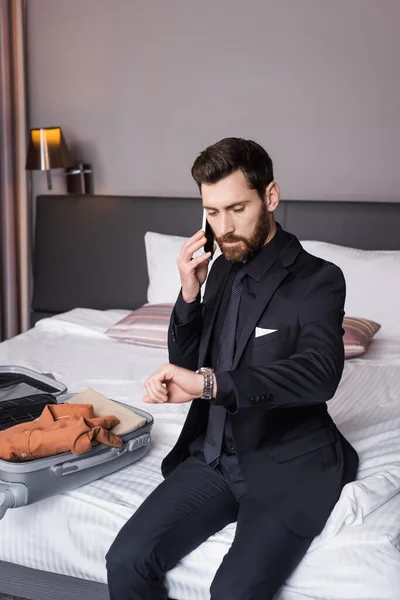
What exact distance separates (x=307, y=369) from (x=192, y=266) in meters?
0.46

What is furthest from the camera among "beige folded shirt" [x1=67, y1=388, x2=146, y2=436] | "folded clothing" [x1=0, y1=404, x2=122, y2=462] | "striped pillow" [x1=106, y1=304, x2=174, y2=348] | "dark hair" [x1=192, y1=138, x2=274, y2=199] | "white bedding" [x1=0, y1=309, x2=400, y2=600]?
"striped pillow" [x1=106, y1=304, x2=174, y2=348]

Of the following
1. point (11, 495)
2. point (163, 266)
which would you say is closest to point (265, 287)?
point (11, 495)

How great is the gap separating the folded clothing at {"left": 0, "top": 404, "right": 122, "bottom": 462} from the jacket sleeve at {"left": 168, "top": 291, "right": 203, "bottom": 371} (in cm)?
27

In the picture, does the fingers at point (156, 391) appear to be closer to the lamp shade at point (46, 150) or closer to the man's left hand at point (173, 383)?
the man's left hand at point (173, 383)

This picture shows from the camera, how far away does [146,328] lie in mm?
3285

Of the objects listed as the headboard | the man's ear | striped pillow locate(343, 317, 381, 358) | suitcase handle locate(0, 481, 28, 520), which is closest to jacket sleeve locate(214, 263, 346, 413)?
the man's ear

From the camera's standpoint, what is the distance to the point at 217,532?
1.77 m

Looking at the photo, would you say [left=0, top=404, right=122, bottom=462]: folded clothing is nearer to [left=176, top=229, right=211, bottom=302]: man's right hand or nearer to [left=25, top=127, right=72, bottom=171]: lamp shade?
[left=176, top=229, right=211, bottom=302]: man's right hand

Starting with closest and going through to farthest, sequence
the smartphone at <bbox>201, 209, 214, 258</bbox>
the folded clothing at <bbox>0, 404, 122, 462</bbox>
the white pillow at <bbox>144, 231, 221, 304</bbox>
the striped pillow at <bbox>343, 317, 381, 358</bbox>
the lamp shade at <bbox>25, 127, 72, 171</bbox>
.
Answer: the folded clothing at <bbox>0, 404, 122, 462</bbox>
the smartphone at <bbox>201, 209, 214, 258</bbox>
the striped pillow at <bbox>343, 317, 381, 358</bbox>
the white pillow at <bbox>144, 231, 221, 304</bbox>
the lamp shade at <bbox>25, 127, 72, 171</bbox>

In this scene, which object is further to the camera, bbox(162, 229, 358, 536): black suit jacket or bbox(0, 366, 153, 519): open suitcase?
bbox(0, 366, 153, 519): open suitcase

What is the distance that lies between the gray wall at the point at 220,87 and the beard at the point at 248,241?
81.1 inches

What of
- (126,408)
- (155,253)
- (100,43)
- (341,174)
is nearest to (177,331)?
(126,408)

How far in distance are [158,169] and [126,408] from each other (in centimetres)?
215

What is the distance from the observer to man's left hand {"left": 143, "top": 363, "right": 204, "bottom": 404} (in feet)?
5.07
